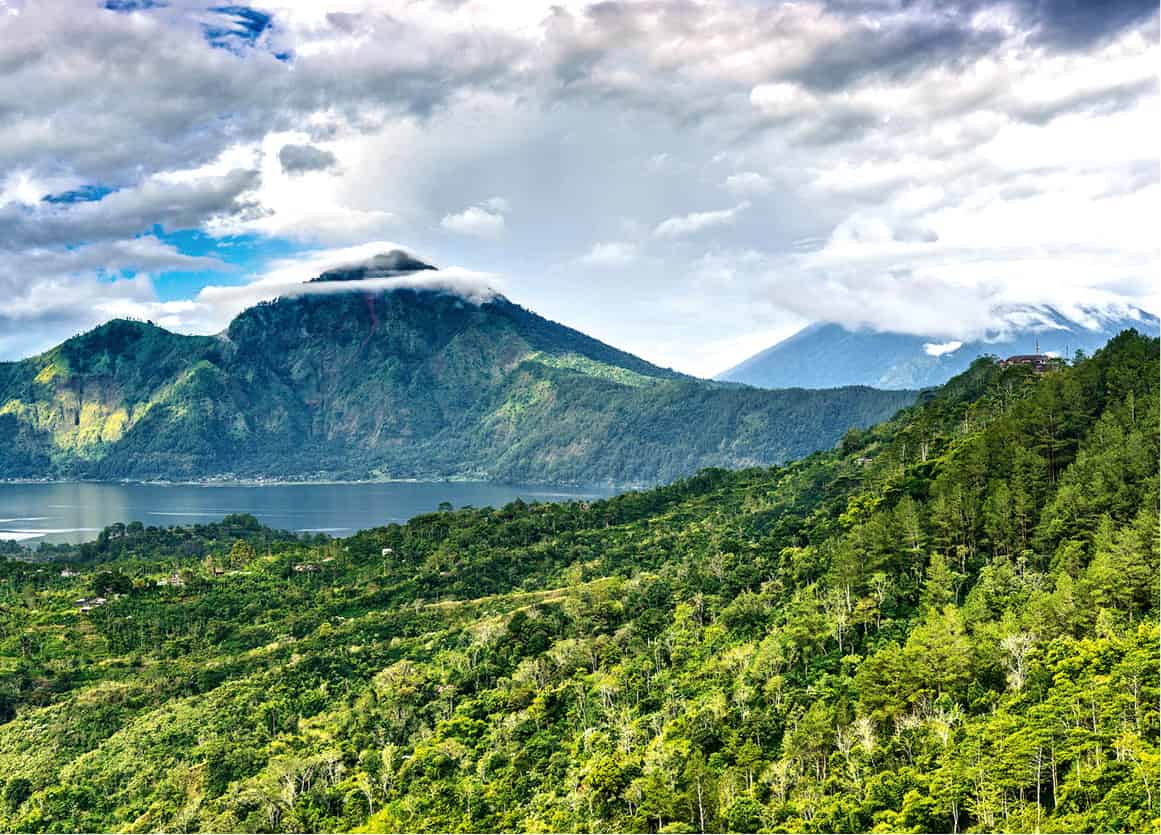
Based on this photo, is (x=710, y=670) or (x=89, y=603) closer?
(x=710, y=670)

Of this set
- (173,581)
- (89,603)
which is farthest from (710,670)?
(173,581)

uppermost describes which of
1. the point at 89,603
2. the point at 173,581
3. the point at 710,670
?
the point at 710,670

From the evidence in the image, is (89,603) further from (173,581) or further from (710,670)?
(710,670)

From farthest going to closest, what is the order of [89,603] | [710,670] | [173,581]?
[173,581]
[89,603]
[710,670]

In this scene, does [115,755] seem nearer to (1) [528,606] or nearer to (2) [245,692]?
Answer: (2) [245,692]

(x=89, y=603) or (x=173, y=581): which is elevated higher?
(x=173, y=581)

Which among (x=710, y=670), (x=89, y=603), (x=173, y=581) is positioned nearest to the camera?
(x=710, y=670)

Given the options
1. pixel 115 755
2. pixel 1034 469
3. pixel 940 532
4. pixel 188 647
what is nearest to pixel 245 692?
pixel 115 755

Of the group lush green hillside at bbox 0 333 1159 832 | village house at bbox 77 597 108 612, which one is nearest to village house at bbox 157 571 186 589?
lush green hillside at bbox 0 333 1159 832

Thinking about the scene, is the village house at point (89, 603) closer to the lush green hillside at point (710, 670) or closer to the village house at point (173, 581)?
the lush green hillside at point (710, 670)
